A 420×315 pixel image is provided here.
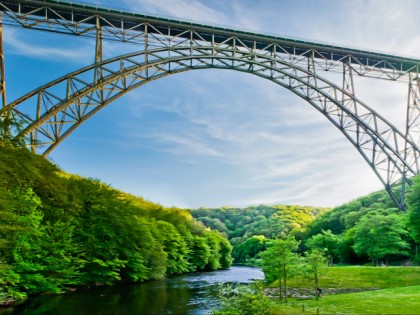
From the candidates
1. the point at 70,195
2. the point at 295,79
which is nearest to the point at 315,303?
the point at 295,79

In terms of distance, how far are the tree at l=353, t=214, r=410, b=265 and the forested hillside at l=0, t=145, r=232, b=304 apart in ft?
97.3

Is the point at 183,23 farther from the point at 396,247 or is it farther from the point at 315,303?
the point at 396,247

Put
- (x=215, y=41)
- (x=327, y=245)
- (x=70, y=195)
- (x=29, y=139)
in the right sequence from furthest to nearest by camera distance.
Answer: (x=327, y=245)
(x=70, y=195)
(x=215, y=41)
(x=29, y=139)

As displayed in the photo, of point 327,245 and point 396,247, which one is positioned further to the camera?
point 327,245

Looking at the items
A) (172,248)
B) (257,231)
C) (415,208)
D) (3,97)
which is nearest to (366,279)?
(415,208)

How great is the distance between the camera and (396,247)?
177 feet

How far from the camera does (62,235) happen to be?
115 feet

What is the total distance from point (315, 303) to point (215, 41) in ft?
80.6

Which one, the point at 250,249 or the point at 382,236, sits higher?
the point at 250,249

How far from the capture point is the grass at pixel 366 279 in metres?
38.8

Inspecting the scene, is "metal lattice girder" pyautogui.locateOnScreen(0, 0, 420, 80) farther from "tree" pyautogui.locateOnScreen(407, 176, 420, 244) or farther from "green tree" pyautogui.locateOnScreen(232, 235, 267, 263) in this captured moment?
"green tree" pyautogui.locateOnScreen(232, 235, 267, 263)

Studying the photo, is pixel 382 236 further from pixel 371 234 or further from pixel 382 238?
pixel 371 234

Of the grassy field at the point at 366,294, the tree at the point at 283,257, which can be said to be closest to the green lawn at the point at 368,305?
the grassy field at the point at 366,294

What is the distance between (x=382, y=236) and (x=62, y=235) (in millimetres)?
42690
